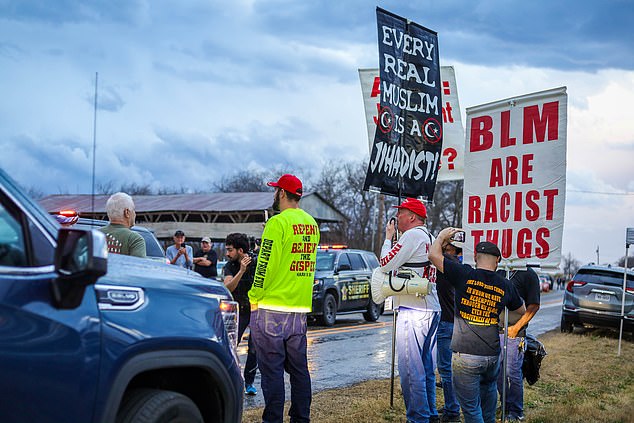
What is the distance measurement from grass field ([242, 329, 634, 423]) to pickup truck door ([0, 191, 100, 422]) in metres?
4.29

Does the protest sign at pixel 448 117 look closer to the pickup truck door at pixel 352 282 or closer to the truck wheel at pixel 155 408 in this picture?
the truck wheel at pixel 155 408

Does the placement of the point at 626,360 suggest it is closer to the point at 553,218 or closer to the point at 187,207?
the point at 553,218

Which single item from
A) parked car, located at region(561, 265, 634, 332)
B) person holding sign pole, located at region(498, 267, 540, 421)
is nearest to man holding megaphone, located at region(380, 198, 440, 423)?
→ person holding sign pole, located at region(498, 267, 540, 421)

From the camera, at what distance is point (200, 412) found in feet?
12.6

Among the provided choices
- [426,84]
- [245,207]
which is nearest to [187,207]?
[245,207]

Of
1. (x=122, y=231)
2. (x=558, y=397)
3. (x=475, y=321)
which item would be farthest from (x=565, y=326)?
(x=122, y=231)

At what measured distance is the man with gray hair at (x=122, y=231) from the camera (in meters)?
6.14

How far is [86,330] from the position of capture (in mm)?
3070

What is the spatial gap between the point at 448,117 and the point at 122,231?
21.5 feet

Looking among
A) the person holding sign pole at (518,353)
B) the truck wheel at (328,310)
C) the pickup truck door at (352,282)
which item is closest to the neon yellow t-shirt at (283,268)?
the person holding sign pole at (518,353)

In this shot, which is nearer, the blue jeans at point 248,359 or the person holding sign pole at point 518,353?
the person holding sign pole at point 518,353

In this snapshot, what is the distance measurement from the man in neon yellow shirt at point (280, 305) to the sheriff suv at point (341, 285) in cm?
1125

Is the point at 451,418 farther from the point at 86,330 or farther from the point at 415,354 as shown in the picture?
the point at 86,330

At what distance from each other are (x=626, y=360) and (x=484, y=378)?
844cm
